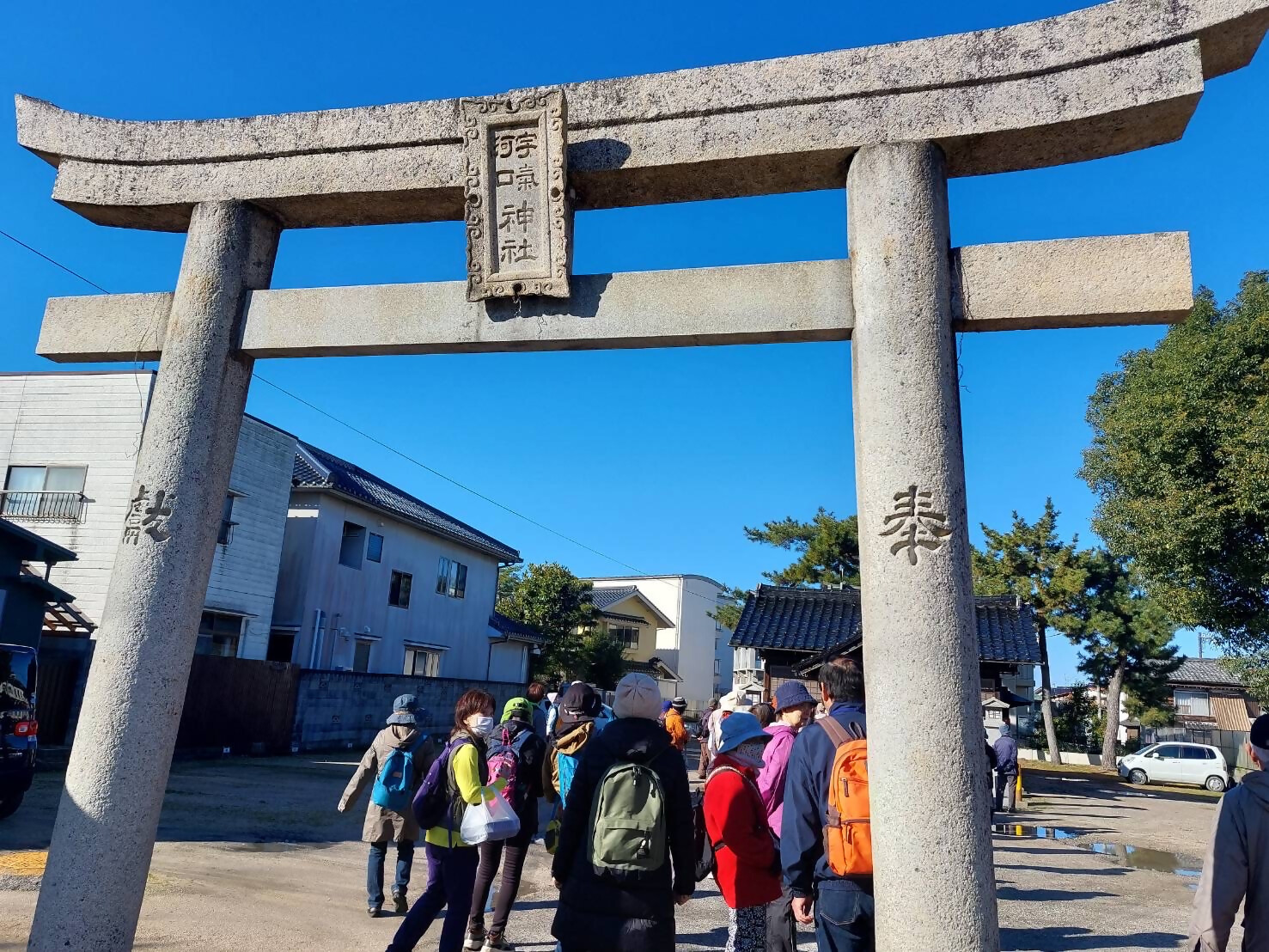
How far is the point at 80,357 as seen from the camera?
567 cm

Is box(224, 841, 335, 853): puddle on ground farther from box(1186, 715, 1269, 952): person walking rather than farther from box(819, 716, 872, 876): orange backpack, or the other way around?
box(1186, 715, 1269, 952): person walking

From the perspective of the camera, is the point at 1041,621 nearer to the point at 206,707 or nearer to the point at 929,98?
the point at 206,707

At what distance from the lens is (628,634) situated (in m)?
47.2

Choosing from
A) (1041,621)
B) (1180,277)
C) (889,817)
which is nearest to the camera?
(889,817)

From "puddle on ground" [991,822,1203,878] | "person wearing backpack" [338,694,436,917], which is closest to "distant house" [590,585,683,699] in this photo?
"puddle on ground" [991,822,1203,878]

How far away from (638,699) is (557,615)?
104ft

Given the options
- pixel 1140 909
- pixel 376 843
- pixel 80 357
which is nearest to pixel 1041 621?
pixel 1140 909

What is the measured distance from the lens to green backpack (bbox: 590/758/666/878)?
363 cm

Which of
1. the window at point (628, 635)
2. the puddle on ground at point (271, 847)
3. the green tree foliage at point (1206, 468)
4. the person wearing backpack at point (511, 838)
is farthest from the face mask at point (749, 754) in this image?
the window at point (628, 635)

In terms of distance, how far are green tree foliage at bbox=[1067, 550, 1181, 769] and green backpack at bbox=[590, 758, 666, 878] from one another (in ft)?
108

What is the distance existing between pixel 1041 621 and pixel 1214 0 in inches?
1277

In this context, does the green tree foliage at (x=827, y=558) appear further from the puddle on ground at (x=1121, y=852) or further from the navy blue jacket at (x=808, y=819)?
the navy blue jacket at (x=808, y=819)

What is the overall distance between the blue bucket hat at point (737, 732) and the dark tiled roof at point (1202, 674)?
136 ft

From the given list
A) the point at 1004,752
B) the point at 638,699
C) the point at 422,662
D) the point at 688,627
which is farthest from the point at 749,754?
the point at 688,627
